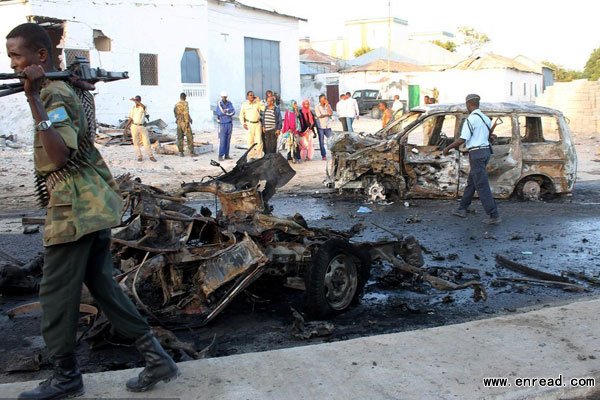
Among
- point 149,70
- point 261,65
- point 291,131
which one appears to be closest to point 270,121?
point 291,131

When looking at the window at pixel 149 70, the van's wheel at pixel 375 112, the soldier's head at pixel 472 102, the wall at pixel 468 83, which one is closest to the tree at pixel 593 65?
the wall at pixel 468 83

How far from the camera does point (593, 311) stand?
4773mm

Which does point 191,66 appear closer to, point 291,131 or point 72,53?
point 72,53

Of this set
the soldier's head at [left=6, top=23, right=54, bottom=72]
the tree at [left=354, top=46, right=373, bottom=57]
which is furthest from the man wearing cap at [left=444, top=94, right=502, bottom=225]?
the tree at [left=354, top=46, right=373, bottom=57]

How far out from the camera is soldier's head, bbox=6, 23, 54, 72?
2828 millimetres

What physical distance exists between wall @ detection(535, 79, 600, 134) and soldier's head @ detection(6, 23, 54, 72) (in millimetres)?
27189

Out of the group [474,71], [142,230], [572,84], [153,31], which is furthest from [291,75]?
[142,230]

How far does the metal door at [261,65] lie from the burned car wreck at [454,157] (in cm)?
2068

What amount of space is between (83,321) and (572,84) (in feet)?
87.1

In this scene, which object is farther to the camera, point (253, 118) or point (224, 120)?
point (224, 120)

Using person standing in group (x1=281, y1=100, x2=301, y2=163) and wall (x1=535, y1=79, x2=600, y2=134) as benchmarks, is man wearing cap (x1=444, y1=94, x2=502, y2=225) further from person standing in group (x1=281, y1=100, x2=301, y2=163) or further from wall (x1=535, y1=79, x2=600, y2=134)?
wall (x1=535, y1=79, x2=600, y2=134)

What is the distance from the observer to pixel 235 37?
29.1 metres

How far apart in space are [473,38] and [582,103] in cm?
5610

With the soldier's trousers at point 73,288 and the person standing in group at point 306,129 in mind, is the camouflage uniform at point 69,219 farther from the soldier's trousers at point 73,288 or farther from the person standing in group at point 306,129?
the person standing in group at point 306,129
